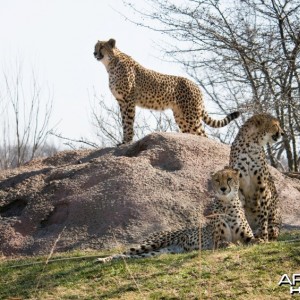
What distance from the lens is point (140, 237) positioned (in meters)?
8.76

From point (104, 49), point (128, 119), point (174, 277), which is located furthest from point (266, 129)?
point (104, 49)

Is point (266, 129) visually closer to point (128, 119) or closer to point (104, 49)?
point (128, 119)

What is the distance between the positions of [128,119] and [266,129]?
11.4 feet

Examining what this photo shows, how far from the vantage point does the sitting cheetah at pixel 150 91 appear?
12000 millimetres

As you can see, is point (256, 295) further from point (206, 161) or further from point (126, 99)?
point (126, 99)

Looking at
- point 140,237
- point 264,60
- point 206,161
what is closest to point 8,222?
point 140,237

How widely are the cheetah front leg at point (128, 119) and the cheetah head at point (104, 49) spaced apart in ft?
2.95

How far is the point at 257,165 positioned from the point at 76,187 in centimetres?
241

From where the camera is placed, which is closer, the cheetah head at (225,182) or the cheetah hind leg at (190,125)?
the cheetah head at (225,182)

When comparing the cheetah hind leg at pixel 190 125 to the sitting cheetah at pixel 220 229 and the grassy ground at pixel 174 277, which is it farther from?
the grassy ground at pixel 174 277

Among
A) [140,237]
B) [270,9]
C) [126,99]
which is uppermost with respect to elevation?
[270,9]

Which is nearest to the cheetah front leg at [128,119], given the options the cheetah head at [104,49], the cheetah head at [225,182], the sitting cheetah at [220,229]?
the cheetah head at [104,49]

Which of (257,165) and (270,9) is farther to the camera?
(270,9)

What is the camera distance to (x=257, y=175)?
8.36 m
